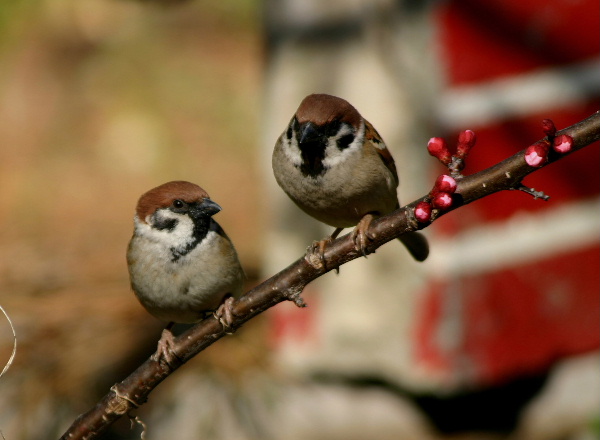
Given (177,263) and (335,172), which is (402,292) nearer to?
(335,172)

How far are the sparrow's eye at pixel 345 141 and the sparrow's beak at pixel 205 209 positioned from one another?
0.46 metres

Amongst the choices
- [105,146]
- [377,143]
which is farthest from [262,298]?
[105,146]

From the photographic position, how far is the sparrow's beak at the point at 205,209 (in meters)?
2.34

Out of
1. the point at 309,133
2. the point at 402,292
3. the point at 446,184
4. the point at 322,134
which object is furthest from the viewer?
the point at 402,292

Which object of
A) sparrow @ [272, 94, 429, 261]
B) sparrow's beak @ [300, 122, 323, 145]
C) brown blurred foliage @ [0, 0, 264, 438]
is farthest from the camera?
brown blurred foliage @ [0, 0, 264, 438]

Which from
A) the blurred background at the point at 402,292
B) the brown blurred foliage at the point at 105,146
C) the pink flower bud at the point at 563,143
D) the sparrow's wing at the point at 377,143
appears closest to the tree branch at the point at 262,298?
the pink flower bud at the point at 563,143

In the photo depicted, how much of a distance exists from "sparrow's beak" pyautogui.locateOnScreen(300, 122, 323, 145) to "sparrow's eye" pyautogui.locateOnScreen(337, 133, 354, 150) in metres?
0.19

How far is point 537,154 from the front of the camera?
4.64 feet

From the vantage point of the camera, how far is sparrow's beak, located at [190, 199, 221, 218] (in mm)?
2340

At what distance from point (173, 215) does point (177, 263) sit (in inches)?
5.7

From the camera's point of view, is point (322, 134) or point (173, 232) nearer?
point (322, 134)

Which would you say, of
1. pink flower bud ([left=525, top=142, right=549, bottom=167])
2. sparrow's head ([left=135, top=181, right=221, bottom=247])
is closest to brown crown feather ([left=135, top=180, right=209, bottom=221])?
sparrow's head ([left=135, top=181, right=221, bottom=247])

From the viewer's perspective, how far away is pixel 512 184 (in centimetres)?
149

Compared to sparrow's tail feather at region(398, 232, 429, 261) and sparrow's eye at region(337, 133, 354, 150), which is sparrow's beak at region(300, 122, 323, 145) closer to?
sparrow's eye at region(337, 133, 354, 150)
